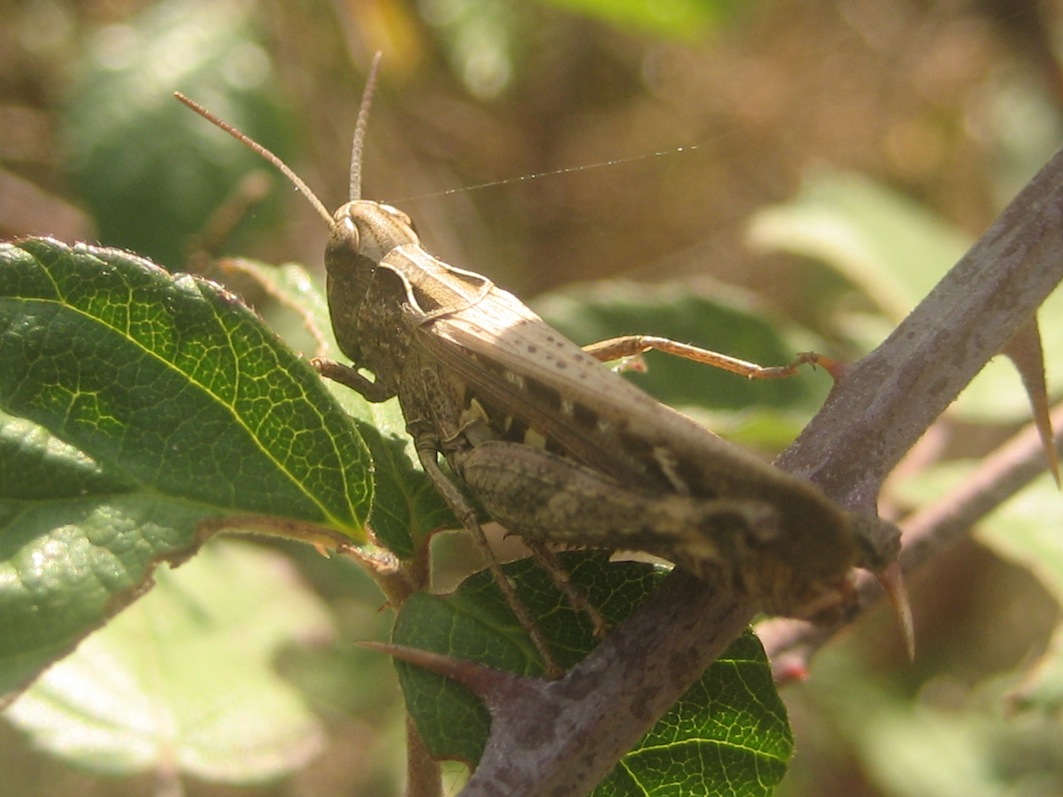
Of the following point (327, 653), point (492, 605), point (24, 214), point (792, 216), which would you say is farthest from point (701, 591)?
point (24, 214)

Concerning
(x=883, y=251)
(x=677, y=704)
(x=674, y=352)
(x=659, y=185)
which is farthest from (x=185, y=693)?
(x=659, y=185)

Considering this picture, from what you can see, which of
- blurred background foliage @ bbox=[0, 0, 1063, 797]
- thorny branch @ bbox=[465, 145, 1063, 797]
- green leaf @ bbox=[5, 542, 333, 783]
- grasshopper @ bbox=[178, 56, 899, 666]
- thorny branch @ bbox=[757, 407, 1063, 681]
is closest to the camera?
thorny branch @ bbox=[465, 145, 1063, 797]

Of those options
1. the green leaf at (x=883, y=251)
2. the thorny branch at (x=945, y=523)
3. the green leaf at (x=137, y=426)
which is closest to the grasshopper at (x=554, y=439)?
the green leaf at (x=137, y=426)

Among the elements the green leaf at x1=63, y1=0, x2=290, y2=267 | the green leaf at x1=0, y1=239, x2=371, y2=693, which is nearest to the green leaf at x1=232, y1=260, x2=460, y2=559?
Answer: the green leaf at x1=0, y1=239, x2=371, y2=693

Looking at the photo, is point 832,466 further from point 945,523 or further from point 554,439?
point 945,523

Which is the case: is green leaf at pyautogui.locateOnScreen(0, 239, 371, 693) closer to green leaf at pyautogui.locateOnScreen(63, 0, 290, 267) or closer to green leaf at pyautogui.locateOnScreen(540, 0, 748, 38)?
green leaf at pyautogui.locateOnScreen(63, 0, 290, 267)

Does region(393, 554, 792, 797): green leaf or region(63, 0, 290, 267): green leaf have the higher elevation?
region(393, 554, 792, 797): green leaf
